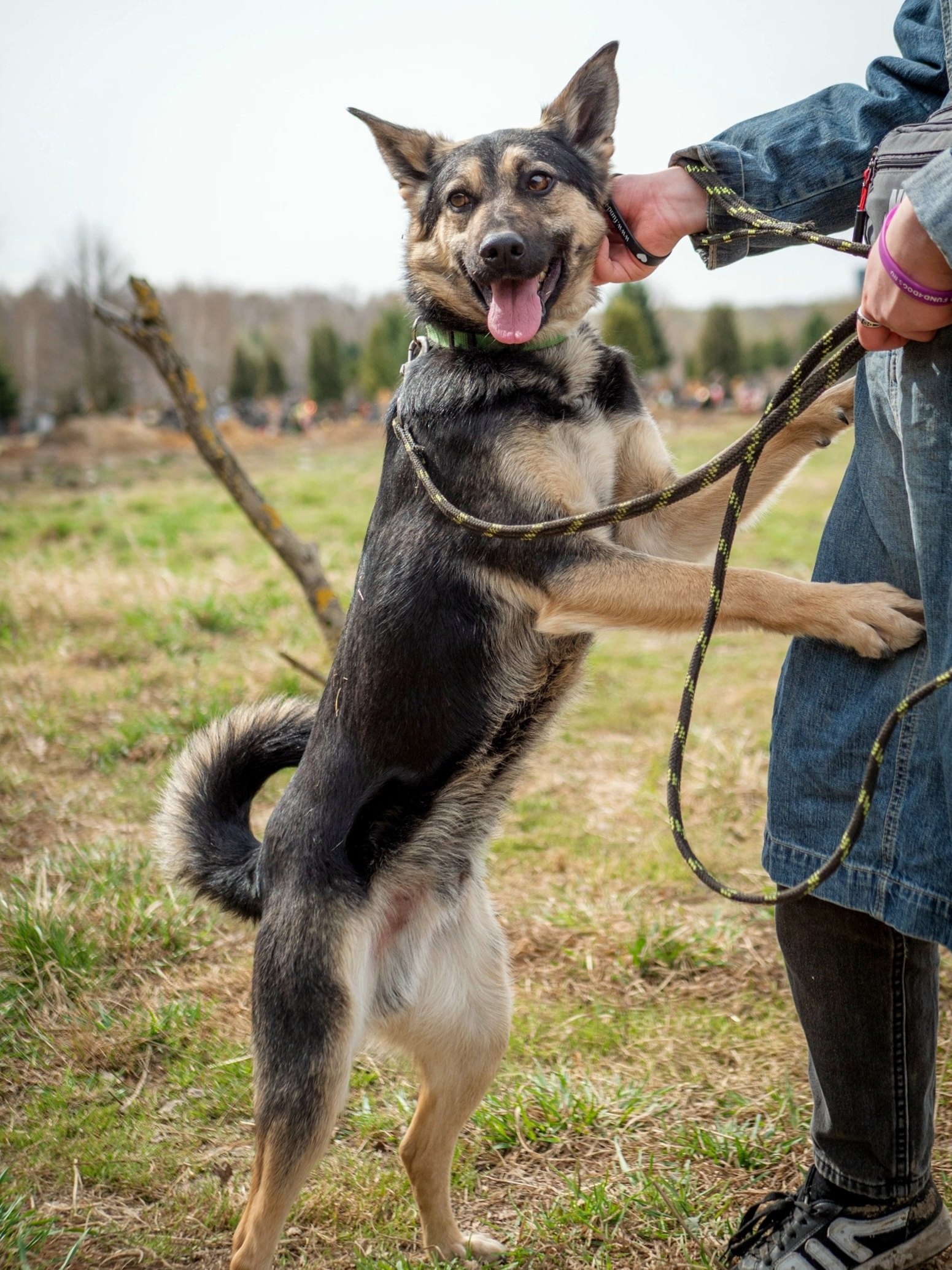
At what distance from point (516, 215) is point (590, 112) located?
0.51 metres

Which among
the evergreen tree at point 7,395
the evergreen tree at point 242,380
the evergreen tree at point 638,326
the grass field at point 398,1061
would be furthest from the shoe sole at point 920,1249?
the evergreen tree at point 242,380

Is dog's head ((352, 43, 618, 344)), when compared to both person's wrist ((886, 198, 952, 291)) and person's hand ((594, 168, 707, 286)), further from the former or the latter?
person's wrist ((886, 198, 952, 291))

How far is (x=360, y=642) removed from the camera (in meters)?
2.64

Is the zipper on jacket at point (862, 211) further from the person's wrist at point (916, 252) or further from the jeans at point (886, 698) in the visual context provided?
the person's wrist at point (916, 252)

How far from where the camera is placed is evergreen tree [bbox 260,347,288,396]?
4625 centimetres

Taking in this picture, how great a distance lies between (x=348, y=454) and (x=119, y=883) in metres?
22.3

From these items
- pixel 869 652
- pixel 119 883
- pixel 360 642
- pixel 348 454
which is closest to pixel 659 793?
pixel 119 883

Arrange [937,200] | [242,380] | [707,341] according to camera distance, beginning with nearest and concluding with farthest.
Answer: [937,200], [707,341], [242,380]

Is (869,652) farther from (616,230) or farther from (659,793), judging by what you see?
(659,793)

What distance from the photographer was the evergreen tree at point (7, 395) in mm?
35906

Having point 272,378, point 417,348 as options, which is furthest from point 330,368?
point 417,348

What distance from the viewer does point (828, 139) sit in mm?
2148

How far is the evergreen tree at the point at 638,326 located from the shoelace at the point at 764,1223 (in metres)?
26.1

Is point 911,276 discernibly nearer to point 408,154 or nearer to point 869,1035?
point 869,1035
